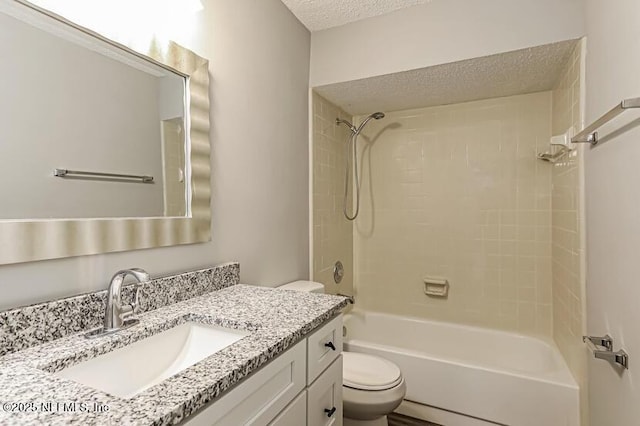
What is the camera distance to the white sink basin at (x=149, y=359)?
82cm

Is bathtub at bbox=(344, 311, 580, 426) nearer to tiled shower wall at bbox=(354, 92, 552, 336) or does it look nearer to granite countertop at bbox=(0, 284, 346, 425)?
tiled shower wall at bbox=(354, 92, 552, 336)

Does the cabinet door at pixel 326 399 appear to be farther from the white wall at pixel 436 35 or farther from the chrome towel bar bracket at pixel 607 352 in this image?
the white wall at pixel 436 35

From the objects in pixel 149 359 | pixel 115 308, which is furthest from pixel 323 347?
pixel 115 308

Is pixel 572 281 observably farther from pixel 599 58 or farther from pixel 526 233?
pixel 599 58

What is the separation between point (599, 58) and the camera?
1378 millimetres

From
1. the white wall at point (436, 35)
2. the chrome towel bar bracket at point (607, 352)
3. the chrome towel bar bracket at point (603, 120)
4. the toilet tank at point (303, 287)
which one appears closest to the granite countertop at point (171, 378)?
the toilet tank at point (303, 287)

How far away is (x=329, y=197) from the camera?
8.34ft

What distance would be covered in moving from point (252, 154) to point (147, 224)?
697 mm

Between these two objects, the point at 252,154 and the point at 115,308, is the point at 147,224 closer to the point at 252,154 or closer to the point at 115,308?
the point at 115,308

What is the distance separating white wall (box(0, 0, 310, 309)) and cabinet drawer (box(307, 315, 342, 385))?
60cm

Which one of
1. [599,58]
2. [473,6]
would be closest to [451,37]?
[473,6]

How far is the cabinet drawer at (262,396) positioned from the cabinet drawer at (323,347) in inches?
1.8

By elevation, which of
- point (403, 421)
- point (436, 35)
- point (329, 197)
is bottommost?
point (403, 421)

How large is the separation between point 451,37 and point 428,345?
7.13 ft
